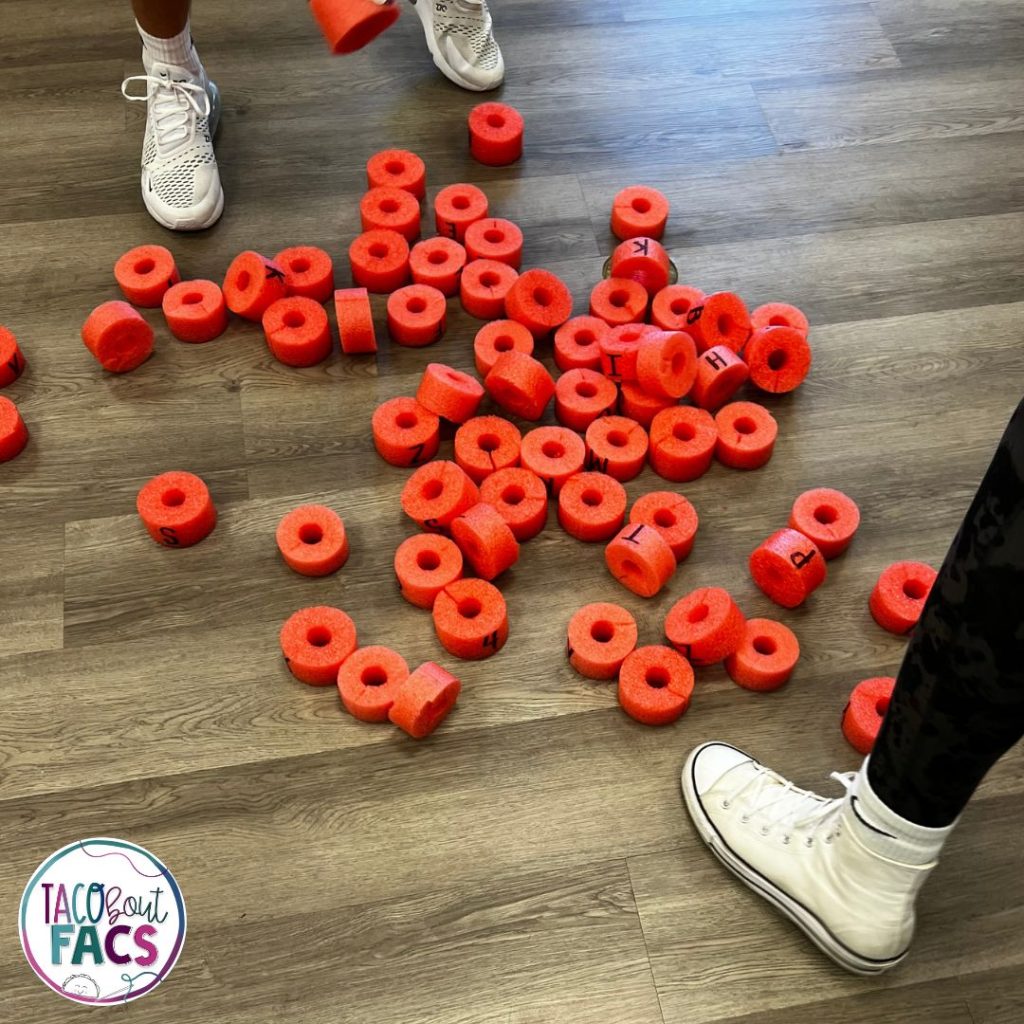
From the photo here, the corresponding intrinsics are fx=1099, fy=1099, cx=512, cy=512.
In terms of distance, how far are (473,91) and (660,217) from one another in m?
0.55

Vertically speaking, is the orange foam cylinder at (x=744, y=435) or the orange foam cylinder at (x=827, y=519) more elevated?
the orange foam cylinder at (x=744, y=435)

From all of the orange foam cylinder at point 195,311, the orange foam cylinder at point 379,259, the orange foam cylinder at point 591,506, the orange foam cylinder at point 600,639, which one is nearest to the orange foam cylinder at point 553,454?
the orange foam cylinder at point 591,506

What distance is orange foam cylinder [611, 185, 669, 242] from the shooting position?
197cm

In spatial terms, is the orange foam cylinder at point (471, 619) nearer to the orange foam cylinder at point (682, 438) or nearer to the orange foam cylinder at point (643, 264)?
the orange foam cylinder at point (682, 438)

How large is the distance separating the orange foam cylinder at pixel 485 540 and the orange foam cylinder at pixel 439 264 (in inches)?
19.7

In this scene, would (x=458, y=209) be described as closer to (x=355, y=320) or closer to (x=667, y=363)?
(x=355, y=320)

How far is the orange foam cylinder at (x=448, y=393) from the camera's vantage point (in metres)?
1.67

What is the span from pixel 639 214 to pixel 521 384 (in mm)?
514

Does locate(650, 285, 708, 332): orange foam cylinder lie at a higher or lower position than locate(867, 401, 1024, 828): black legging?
lower

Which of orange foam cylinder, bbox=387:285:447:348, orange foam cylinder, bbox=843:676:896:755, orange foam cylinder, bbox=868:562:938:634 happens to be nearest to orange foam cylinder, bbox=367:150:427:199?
orange foam cylinder, bbox=387:285:447:348

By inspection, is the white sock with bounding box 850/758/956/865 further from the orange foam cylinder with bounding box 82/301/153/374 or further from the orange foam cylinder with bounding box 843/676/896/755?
the orange foam cylinder with bounding box 82/301/153/374

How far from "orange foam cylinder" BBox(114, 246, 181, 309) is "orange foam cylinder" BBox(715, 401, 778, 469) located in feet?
3.14

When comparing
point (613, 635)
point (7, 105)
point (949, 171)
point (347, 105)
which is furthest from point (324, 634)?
point (949, 171)

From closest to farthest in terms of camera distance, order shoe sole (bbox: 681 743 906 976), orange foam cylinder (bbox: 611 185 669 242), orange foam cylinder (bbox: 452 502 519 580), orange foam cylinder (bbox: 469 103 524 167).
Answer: shoe sole (bbox: 681 743 906 976) < orange foam cylinder (bbox: 452 502 519 580) < orange foam cylinder (bbox: 611 185 669 242) < orange foam cylinder (bbox: 469 103 524 167)
